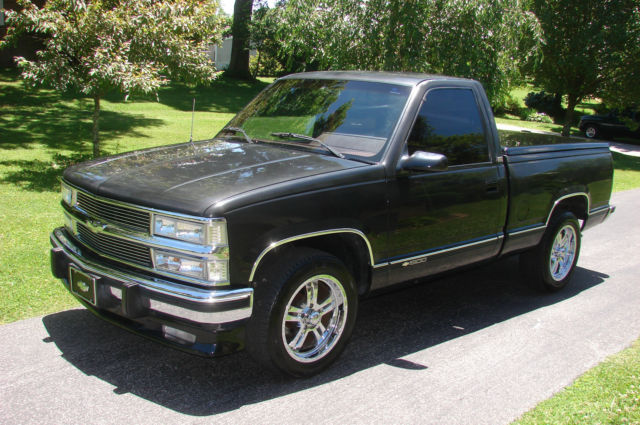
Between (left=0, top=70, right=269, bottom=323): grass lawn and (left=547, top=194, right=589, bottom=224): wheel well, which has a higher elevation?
(left=547, top=194, right=589, bottom=224): wheel well

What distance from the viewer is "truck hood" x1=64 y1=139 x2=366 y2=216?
3.52 m

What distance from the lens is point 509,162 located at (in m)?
5.25

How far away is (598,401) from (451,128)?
2.29 meters

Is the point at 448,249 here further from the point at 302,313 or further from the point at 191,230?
the point at 191,230

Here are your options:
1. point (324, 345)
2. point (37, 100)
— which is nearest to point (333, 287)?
point (324, 345)

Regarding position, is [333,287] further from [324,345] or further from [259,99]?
[259,99]

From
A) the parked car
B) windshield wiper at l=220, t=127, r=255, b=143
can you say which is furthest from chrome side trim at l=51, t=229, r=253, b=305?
the parked car

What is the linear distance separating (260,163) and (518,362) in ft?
7.93

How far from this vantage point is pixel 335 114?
4703 mm

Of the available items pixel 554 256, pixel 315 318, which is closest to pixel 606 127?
pixel 554 256

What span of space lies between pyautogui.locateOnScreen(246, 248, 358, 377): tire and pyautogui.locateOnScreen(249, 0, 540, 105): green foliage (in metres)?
8.17

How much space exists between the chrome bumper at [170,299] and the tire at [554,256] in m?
3.57

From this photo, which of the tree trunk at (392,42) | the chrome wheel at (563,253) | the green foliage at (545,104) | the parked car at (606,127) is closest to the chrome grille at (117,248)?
the chrome wheel at (563,253)

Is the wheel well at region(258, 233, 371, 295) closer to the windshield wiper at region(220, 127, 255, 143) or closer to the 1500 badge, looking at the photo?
the 1500 badge
